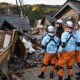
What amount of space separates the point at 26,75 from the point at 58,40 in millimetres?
2106

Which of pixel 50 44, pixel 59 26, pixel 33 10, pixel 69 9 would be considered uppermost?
pixel 33 10

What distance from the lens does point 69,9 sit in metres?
22.8

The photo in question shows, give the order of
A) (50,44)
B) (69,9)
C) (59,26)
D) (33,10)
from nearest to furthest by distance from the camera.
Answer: (50,44), (59,26), (69,9), (33,10)

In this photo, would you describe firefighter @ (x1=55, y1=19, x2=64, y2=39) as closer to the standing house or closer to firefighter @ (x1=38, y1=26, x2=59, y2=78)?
firefighter @ (x1=38, y1=26, x2=59, y2=78)

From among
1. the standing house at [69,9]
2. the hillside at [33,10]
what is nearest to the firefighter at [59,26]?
the standing house at [69,9]

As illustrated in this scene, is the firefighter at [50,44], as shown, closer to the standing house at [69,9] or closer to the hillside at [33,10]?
the standing house at [69,9]

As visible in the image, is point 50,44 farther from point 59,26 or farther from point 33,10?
point 33,10

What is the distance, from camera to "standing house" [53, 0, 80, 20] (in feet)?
68.2

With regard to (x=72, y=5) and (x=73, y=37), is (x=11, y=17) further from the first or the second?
(x=73, y=37)

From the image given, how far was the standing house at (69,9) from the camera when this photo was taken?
20.8 metres

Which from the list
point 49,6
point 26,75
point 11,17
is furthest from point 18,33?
point 49,6

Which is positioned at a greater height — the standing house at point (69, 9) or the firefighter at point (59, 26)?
the standing house at point (69, 9)

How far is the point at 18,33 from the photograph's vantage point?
45.5 ft

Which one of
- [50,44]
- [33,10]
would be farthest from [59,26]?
[33,10]
